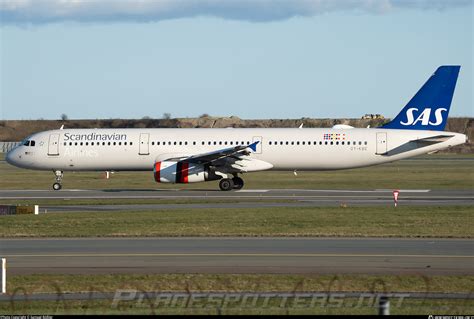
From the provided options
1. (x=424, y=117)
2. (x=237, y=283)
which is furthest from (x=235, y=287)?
(x=424, y=117)

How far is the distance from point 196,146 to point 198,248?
88.0ft

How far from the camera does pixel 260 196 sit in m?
43.8

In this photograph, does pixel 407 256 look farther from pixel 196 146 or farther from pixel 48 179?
pixel 48 179

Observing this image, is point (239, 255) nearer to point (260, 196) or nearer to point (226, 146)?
point (260, 196)

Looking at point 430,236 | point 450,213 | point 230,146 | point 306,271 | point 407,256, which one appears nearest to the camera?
point 306,271

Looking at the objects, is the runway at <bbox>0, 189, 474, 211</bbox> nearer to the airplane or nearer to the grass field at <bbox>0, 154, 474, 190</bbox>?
the airplane

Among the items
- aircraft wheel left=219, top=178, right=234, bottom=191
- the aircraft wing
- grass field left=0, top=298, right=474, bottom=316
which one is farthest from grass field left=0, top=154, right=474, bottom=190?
grass field left=0, top=298, right=474, bottom=316

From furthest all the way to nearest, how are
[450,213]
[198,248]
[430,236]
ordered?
[450,213] → [430,236] → [198,248]

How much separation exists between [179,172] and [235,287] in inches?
1186

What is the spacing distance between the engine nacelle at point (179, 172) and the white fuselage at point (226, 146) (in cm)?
263

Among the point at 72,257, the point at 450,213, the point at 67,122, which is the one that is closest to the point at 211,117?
the point at 67,122

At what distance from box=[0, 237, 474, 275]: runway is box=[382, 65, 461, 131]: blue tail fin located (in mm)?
24716

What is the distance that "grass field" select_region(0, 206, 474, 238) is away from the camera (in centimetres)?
2720

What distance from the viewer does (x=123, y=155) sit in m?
50.7
